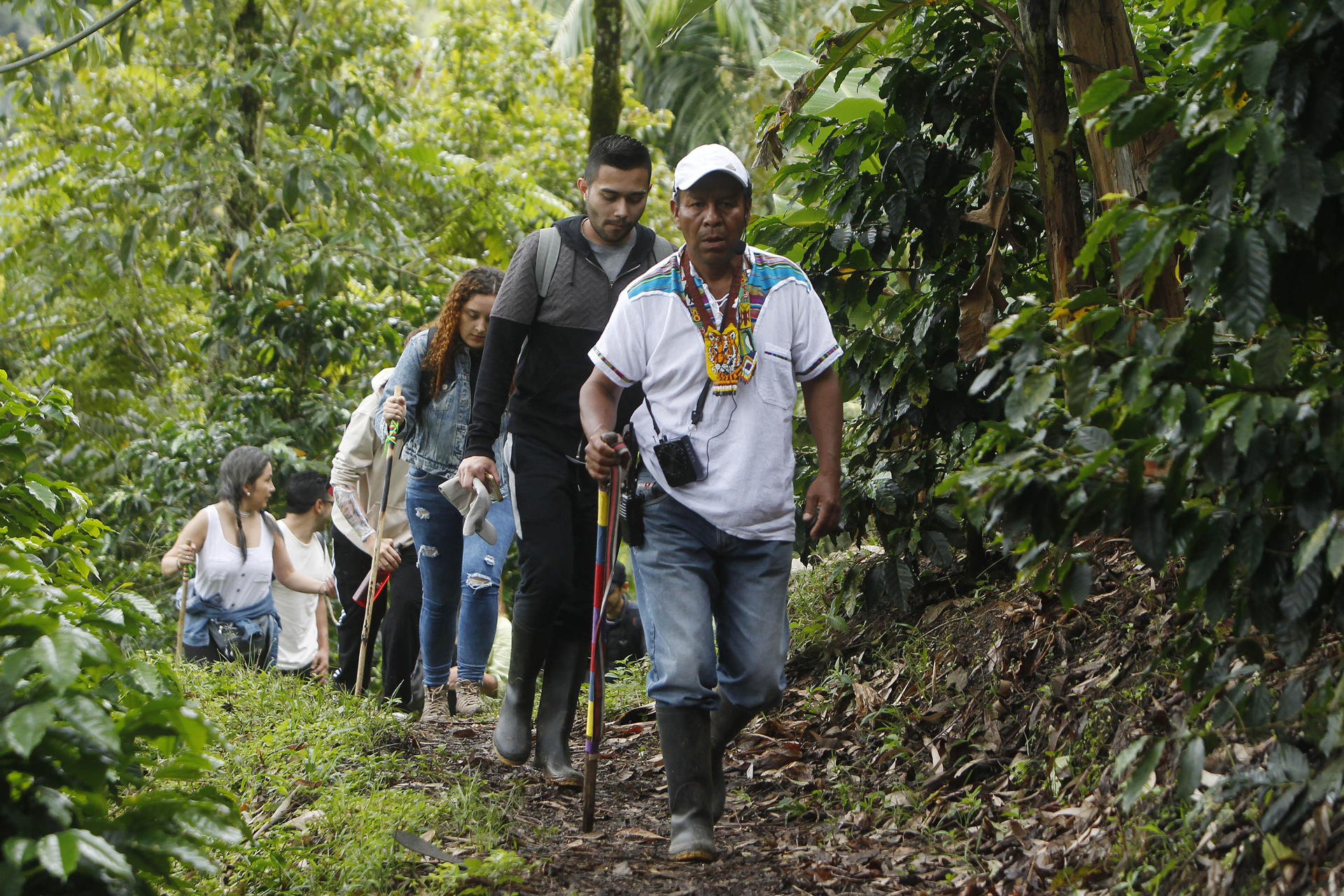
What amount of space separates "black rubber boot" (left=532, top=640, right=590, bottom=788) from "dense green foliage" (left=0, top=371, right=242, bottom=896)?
2288 mm

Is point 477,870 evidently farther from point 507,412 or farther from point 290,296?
point 290,296

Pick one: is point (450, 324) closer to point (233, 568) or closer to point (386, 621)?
point (386, 621)

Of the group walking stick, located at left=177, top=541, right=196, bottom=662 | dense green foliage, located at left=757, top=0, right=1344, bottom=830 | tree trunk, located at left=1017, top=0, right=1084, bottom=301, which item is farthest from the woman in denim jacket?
dense green foliage, located at left=757, top=0, right=1344, bottom=830

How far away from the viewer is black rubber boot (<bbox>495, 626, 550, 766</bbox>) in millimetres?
5297

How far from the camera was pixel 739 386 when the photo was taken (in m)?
4.29

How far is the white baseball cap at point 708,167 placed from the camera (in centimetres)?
434

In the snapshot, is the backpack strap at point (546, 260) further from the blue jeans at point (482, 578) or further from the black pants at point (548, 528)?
the blue jeans at point (482, 578)

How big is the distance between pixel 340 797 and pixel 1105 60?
3.84 m

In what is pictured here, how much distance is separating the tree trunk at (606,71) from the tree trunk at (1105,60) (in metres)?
5.25

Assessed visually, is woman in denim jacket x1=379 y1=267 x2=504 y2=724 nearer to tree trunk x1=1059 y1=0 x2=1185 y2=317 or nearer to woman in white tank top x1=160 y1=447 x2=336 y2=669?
woman in white tank top x1=160 y1=447 x2=336 y2=669

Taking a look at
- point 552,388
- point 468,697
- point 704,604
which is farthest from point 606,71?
point 704,604

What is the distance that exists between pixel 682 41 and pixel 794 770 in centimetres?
2857

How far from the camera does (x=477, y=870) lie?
13.2 ft

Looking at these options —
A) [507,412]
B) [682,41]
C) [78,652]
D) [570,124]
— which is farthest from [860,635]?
[682,41]
